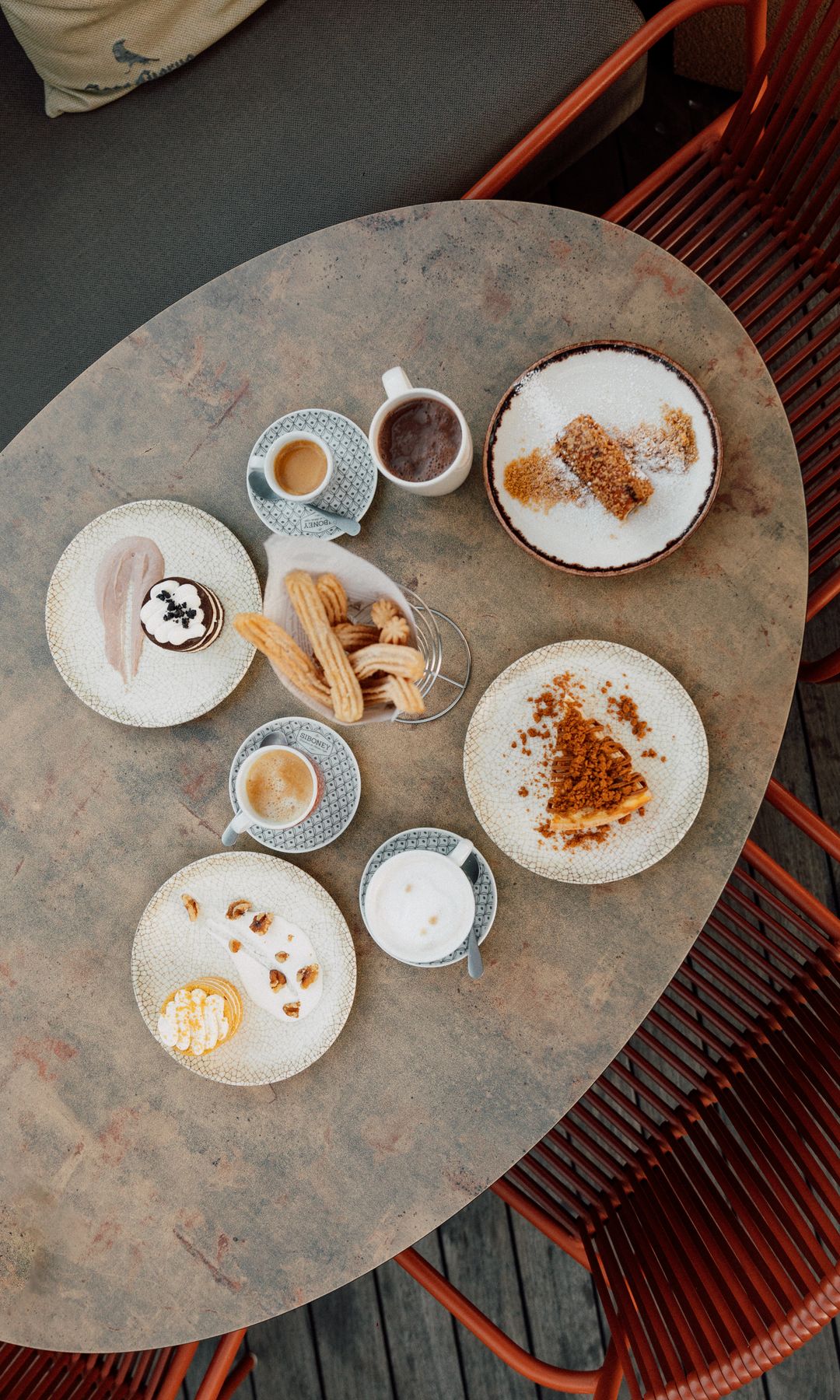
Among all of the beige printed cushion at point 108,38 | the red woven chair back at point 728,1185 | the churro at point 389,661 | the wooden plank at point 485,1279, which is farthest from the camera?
the wooden plank at point 485,1279

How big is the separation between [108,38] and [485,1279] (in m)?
2.85

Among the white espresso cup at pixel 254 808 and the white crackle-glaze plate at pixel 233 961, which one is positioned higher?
the white espresso cup at pixel 254 808

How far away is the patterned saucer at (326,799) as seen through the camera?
4.75ft

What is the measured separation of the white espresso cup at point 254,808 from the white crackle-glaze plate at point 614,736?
24 centimetres

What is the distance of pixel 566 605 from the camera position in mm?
1454

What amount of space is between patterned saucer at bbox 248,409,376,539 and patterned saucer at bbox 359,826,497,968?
0.49 meters

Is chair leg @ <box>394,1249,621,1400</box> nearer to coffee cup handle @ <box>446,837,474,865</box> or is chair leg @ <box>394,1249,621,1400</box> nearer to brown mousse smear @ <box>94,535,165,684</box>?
coffee cup handle @ <box>446,837,474,865</box>

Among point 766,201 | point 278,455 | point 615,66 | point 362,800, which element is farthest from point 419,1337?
point 615,66

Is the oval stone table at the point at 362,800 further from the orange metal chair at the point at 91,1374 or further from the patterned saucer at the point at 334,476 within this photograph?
the orange metal chair at the point at 91,1374

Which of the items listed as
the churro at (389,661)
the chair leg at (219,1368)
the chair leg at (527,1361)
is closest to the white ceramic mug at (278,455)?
the churro at (389,661)

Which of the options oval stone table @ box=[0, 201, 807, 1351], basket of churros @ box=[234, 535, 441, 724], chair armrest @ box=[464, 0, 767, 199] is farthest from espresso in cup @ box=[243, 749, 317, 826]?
chair armrest @ box=[464, 0, 767, 199]

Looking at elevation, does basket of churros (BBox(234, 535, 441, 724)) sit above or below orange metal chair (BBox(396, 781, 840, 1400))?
above

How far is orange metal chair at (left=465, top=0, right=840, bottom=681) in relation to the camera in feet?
4.87

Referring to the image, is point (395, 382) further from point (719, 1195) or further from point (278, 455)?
point (719, 1195)
